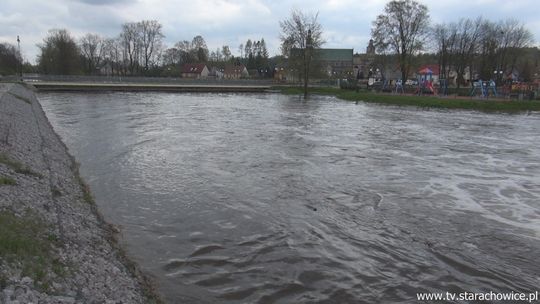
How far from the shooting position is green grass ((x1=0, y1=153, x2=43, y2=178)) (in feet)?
34.3

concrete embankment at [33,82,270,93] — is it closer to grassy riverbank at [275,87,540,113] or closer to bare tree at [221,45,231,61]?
grassy riverbank at [275,87,540,113]

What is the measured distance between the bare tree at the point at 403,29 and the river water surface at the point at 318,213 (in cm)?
5219

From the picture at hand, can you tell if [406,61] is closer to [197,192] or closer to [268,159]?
[268,159]

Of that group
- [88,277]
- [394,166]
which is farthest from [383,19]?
[88,277]

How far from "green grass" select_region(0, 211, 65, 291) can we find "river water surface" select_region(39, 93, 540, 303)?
5.63 ft

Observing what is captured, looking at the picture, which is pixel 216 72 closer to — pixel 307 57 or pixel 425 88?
pixel 307 57

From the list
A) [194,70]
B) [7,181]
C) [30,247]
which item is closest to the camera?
[30,247]

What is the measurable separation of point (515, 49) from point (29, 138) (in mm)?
79276

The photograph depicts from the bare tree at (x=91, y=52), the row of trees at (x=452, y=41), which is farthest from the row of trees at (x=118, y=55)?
the row of trees at (x=452, y=41)

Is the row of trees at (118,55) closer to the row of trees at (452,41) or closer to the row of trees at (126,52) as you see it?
the row of trees at (126,52)

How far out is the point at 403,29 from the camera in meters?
70.6

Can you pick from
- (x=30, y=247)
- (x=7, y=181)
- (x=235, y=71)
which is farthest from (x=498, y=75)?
(x=235, y=71)

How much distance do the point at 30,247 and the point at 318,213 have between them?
6547 mm

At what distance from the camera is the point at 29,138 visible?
16.3 m
